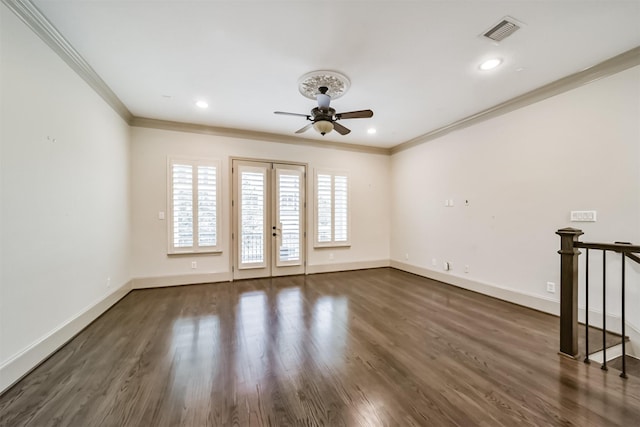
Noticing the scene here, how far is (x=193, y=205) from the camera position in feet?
15.0

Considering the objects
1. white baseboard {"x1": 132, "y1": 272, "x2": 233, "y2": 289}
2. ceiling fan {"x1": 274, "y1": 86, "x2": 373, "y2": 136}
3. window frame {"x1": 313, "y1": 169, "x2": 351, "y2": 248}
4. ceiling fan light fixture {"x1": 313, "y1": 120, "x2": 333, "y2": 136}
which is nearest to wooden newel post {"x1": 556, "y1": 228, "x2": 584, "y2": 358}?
ceiling fan {"x1": 274, "y1": 86, "x2": 373, "y2": 136}

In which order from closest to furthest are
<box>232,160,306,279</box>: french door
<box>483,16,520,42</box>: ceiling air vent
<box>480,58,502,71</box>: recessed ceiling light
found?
<box>483,16,520,42</box>: ceiling air vent → <box>480,58,502,71</box>: recessed ceiling light → <box>232,160,306,279</box>: french door

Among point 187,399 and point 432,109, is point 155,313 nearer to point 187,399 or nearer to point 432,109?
point 187,399

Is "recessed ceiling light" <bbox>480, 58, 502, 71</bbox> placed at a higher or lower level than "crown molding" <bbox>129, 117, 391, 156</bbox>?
higher

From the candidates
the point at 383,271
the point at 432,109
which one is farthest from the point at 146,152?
the point at 383,271

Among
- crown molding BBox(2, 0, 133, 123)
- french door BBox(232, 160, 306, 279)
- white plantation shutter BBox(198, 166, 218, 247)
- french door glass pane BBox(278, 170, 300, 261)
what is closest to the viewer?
crown molding BBox(2, 0, 133, 123)

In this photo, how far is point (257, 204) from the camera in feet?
16.4

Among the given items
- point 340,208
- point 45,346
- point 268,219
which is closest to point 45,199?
point 45,346

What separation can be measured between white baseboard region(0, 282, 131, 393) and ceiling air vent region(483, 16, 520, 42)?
15.3 feet

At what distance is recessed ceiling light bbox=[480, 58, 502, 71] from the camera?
8.84 feet

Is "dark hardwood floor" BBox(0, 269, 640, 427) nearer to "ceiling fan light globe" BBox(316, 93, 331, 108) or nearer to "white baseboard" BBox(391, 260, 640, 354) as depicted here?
"white baseboard" BBox(391, 260, 640, 354)

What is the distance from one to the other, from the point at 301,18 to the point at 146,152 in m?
3.66

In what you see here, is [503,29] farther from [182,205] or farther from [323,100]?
[182,205]

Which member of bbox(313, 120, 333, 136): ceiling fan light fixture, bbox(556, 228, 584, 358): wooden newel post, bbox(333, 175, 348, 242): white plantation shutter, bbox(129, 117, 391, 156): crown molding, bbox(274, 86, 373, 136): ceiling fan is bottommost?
bbox(556, 228, 584, 358): wooden newel post
